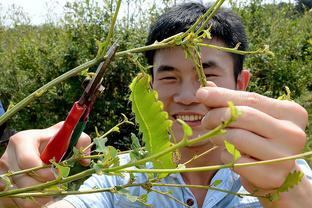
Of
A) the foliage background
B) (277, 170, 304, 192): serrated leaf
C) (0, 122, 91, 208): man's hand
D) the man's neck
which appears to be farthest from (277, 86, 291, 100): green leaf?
the foliage background

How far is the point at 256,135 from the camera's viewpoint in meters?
0.53

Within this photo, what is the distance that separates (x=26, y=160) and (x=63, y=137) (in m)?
0.05

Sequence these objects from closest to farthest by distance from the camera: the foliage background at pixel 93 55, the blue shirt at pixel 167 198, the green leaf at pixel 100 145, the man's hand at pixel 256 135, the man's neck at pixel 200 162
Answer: the green leaf at pixel 100 145 < the man's hand at pixel 256 135 < the blue shirt at pixel 167 198 < the man's neck at pixel 200 162 < the foliage background at pixel 93 55

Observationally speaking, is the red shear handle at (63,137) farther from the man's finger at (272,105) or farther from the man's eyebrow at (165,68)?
the man's eyebrow at (165,68)

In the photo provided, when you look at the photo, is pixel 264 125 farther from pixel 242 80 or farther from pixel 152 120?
pixel 242 80

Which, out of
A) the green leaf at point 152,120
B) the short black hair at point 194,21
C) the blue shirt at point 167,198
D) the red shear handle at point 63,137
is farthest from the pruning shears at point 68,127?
the short black hair at point 194,21

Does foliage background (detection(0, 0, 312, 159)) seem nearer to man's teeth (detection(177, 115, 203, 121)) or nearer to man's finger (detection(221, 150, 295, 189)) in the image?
man's teeth (detection(177, 115, 203, 121))

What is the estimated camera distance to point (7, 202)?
24.1 inches

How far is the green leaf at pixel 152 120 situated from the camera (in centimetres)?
42

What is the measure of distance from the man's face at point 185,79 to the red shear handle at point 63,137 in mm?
563

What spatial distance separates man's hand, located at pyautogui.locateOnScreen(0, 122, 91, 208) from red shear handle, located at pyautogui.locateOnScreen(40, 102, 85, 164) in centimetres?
2

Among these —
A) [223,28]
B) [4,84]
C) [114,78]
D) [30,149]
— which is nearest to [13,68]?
[4,84]

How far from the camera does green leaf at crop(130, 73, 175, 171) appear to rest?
0.42m

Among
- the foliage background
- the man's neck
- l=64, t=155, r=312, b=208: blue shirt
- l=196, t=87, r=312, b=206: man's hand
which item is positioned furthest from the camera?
the foliage background
